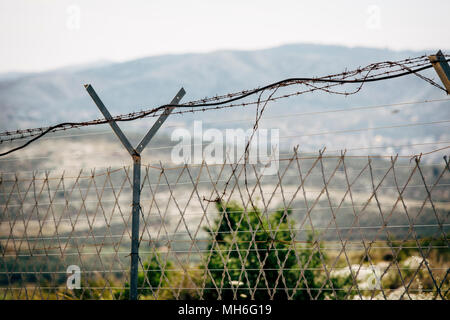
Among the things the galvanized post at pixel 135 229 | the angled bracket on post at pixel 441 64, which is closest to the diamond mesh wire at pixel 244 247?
the galvanized post at pixel 135 229

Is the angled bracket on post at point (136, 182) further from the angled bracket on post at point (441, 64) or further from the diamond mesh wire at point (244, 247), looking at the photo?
the angled bracket on post at point (441, 64)

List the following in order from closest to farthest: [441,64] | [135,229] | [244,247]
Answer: [441,64] < [135,229] < [244,247]

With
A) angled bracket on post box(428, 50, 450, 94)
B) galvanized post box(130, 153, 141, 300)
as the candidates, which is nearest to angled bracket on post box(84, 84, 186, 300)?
galvanized post box(130, 153, 141, 300)

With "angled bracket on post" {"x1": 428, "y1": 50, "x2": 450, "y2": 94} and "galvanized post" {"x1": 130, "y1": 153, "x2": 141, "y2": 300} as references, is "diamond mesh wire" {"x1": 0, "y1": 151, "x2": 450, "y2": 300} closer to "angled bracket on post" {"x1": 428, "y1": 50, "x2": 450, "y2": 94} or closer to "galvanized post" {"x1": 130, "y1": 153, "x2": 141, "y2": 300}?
"galvanized post" {"x1": 130, "y1": 153, "x2": 141, "y2": 300}

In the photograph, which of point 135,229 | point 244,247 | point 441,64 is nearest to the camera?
point 441,64

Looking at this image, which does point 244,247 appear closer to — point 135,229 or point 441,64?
point 135,229

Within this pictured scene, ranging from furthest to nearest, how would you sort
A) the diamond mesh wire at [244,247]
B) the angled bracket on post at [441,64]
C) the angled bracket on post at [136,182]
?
the angled bracket on post at [136,182] < the diamond mesh wire at [244,247] < the angled bracket on post at [441,64]

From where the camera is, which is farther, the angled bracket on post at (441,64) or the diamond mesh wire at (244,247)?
the diamond mesh wire at (244,247)

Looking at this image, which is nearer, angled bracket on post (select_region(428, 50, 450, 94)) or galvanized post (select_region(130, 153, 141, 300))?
angled bracket on post (select_region(428, 50, 450, 94))

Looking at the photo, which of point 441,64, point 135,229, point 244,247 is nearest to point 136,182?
point 135,229

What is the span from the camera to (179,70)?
90.2 meters

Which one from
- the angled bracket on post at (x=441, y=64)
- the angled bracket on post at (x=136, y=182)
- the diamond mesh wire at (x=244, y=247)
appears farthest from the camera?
the angled bracket on post at (x=136, y=182)
